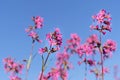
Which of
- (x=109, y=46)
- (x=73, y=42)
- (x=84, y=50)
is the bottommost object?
(x=109, y=46)

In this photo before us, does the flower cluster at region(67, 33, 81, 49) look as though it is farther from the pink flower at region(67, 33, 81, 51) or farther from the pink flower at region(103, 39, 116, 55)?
the pink flower at region(103, 39, 116, 55)

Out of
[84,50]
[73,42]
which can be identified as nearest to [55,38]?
[84,50]

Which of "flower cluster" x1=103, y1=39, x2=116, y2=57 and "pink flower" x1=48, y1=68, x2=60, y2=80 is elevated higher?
"flower cluster" x1=103, y1=39, x2=116, y2=57

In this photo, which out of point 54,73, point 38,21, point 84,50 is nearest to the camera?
point 38,21

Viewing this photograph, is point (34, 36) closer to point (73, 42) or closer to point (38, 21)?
point (38, 21)

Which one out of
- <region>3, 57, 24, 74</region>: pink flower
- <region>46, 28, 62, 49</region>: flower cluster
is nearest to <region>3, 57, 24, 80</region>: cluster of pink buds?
<region>3, 57, 24, 74</region>: pink flower

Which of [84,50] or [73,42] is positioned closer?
[84,50]

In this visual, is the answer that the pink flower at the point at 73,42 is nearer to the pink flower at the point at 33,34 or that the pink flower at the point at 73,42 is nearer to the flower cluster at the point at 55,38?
the pink flower at the point at 33,34

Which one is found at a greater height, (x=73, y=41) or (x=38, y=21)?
(x=73, y=41)

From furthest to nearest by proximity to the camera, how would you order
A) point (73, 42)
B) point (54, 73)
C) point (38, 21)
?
point (73, 42) < point (54, 73) < point (38, 21)

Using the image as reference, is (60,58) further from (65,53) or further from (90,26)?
(90,26)

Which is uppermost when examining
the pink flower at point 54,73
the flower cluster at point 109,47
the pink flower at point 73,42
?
the pink flower at point 73,42

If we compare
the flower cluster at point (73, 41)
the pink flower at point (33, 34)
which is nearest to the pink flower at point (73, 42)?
the flower cluster at point (73, 41)

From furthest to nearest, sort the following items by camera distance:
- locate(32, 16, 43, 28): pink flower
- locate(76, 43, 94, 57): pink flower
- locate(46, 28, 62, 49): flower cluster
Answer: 1. locate(76, 43, 94, 57): pink flower
2. locate(32, 16, 43, 28): pink flower
3. locate(46, 28, 62, 49): flower cluster
